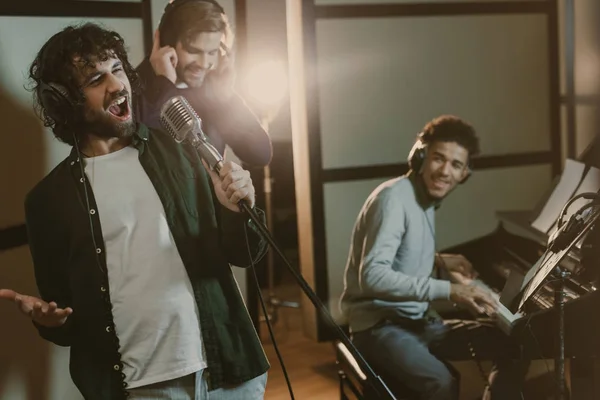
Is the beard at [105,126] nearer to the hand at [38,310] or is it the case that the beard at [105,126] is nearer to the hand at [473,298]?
the hand at [38,310]

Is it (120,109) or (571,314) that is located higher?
(120,109)

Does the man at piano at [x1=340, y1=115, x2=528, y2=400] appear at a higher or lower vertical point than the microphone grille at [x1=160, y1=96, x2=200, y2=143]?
lower

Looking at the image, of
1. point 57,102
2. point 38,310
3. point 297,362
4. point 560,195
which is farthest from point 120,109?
point 560,195

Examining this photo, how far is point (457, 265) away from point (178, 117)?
1196 mm

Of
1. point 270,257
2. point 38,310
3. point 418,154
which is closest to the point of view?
point 38,310

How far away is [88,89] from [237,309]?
760 mm

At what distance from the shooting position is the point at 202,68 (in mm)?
1936

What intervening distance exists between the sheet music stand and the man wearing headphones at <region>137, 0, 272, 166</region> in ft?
3.12

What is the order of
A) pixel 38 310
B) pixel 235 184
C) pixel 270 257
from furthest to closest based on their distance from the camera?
pixel 270 257 < pixel 38 310 < pixel 235 184

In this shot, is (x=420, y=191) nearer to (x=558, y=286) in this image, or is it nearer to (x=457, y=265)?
(x=457, y=265)

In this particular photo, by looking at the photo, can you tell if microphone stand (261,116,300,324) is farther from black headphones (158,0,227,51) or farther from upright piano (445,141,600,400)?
upright piano (445,141,600,400)

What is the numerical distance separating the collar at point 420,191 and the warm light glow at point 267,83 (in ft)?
1.83

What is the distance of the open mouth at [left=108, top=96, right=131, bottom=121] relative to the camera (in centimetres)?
177

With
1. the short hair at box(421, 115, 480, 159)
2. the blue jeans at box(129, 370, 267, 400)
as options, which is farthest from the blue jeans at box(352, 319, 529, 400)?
the short hair at box(421, 115, 480, 159)
